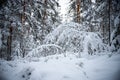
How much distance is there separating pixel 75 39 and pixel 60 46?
968 mm

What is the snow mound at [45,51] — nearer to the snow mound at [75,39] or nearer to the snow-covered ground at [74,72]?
the snow mound at [75,39]

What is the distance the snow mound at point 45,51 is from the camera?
6813mm

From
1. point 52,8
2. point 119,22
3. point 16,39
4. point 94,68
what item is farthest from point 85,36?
point 52,8

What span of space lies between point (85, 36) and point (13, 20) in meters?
7.72

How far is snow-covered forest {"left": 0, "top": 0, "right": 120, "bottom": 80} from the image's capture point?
434 centimetres

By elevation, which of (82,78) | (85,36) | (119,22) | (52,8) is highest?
(52,8)

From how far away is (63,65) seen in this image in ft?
15.6

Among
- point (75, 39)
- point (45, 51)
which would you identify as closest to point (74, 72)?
point (75, 39)

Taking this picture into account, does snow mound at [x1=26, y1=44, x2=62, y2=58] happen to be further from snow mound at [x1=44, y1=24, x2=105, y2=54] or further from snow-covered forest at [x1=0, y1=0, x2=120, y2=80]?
snow mound at [x1=44, y1=24, x2=105, y2=54]

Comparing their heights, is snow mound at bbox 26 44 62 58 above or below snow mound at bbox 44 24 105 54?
below

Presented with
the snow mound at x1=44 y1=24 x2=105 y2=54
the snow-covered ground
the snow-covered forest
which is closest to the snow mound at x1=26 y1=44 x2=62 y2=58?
the snow-covered forest

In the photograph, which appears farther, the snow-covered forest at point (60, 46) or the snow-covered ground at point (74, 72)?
the snow-covered forest at point (60, 46)

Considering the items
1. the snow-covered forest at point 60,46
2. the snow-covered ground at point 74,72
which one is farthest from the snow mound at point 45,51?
the snow-covered ground at point 74,72

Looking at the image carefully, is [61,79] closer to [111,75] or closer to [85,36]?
[111,75]
